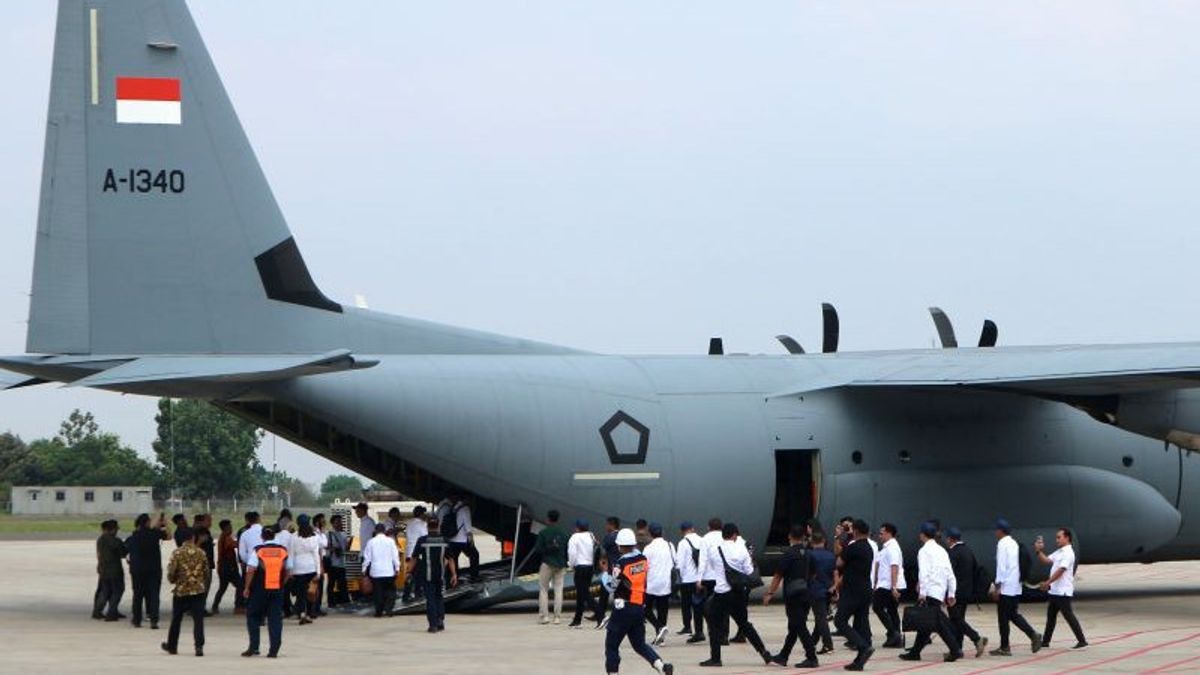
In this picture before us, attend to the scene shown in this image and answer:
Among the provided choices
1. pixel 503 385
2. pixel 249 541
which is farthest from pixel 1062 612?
pixel 249 541

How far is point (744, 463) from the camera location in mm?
24406

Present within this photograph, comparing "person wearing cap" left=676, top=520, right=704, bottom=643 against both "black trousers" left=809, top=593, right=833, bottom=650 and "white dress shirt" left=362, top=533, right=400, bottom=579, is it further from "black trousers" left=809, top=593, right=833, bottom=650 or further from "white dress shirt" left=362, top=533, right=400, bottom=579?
"white dress shirt" left=362, top=533, right=400, bottom=579

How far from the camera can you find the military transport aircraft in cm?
2148

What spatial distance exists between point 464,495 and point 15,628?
6.11 meters

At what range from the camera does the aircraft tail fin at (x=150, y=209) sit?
21.4 meters

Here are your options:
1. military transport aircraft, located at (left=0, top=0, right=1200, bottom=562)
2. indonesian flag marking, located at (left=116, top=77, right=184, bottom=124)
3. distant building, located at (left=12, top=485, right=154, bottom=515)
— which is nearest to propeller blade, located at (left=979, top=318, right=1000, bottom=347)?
military transport aircraft, located at (left=0, top=0, right=1200, bottom=562)

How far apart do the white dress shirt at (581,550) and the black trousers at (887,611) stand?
3689mm

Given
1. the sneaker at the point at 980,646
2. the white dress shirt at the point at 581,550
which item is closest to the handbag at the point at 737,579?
the sneaker at the point at 980,646

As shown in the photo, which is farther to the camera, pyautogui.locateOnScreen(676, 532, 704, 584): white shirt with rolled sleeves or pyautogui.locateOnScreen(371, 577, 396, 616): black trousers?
pyautogui.locateOnScreen(371, 577, 396, 616): black trousers

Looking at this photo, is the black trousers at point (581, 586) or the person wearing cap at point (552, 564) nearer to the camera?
the black trousers at point (581, 586)

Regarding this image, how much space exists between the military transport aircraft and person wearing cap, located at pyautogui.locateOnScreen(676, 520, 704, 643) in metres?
3.27

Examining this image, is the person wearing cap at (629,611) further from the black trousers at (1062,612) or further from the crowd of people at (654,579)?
the black trousers at (1062,612)

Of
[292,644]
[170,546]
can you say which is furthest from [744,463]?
[170,546]

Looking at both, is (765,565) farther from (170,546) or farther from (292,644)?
(170,546)
